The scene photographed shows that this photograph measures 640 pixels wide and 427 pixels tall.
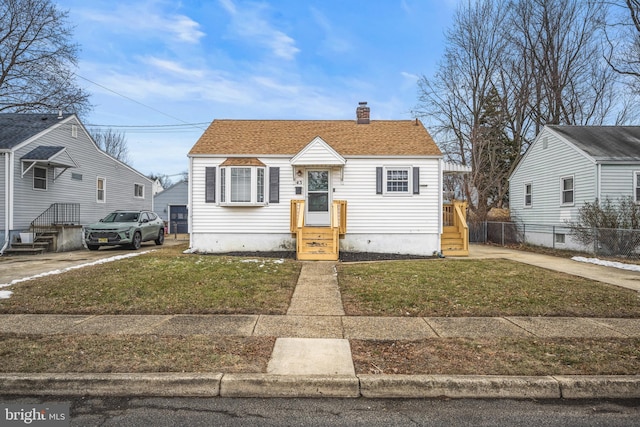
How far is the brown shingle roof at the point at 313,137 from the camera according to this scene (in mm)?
13742

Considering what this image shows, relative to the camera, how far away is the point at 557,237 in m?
16.9

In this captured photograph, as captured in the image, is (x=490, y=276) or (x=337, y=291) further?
(x=490, y=276)

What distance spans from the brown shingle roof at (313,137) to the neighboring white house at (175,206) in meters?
20.0

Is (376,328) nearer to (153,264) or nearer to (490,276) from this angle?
(490,276)

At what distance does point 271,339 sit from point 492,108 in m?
25.6

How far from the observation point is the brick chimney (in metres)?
15.8

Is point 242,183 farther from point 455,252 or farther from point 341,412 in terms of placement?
point 341,412

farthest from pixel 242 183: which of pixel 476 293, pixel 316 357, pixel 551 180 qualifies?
pixel 551 180

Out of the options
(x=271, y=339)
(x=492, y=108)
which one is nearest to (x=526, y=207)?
(x=492, y=108)

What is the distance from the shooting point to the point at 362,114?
1588 centimetres

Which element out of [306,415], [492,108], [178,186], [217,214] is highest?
[492,108]

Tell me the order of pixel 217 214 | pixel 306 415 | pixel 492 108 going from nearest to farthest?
pixel 306 415, pixel 217 214, pixel 492 108

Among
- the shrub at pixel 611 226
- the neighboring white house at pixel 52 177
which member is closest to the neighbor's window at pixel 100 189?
the neighboring white house at pixel 52 177

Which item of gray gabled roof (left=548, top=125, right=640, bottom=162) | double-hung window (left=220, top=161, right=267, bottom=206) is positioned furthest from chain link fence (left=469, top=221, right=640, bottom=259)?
double-hung window (left=220, top=161, right=267, bottom=206)
